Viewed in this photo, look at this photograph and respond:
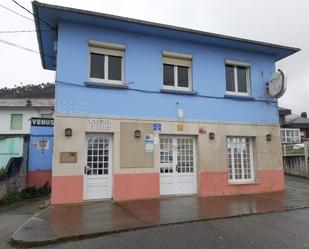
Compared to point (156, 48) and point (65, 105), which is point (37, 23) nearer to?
point (65, 105)

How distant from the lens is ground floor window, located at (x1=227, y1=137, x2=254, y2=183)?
41.1 feet

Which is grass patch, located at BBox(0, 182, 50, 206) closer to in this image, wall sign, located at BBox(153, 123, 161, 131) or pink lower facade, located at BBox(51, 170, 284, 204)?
pink lower facade, located at BBox(51, 170, 284, 204)

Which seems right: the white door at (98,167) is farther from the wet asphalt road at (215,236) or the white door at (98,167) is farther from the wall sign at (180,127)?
the wet asphalt road at (215,236)

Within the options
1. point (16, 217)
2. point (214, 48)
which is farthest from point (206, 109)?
point (16, 217)

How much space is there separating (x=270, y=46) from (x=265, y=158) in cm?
446

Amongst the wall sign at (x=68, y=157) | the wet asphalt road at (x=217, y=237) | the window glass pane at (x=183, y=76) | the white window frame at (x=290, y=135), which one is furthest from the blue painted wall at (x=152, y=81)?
the white window frame at (x=290, y=135)

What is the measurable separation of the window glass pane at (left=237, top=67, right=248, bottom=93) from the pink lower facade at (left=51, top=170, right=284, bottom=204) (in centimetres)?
335

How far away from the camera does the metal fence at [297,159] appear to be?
59.3ft

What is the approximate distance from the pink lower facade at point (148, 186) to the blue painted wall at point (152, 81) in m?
2.08

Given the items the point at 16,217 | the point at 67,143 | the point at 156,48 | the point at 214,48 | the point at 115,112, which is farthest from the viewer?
the point at 214,48

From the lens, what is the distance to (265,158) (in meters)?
12.9

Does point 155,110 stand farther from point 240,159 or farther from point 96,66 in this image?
point 240,159

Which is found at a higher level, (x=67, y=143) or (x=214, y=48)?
(x=214, y=48)

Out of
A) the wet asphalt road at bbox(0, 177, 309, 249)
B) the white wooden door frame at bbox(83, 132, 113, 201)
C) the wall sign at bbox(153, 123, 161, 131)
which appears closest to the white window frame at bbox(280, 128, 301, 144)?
the wall sign at bbox(153, 123, 161, 131)
